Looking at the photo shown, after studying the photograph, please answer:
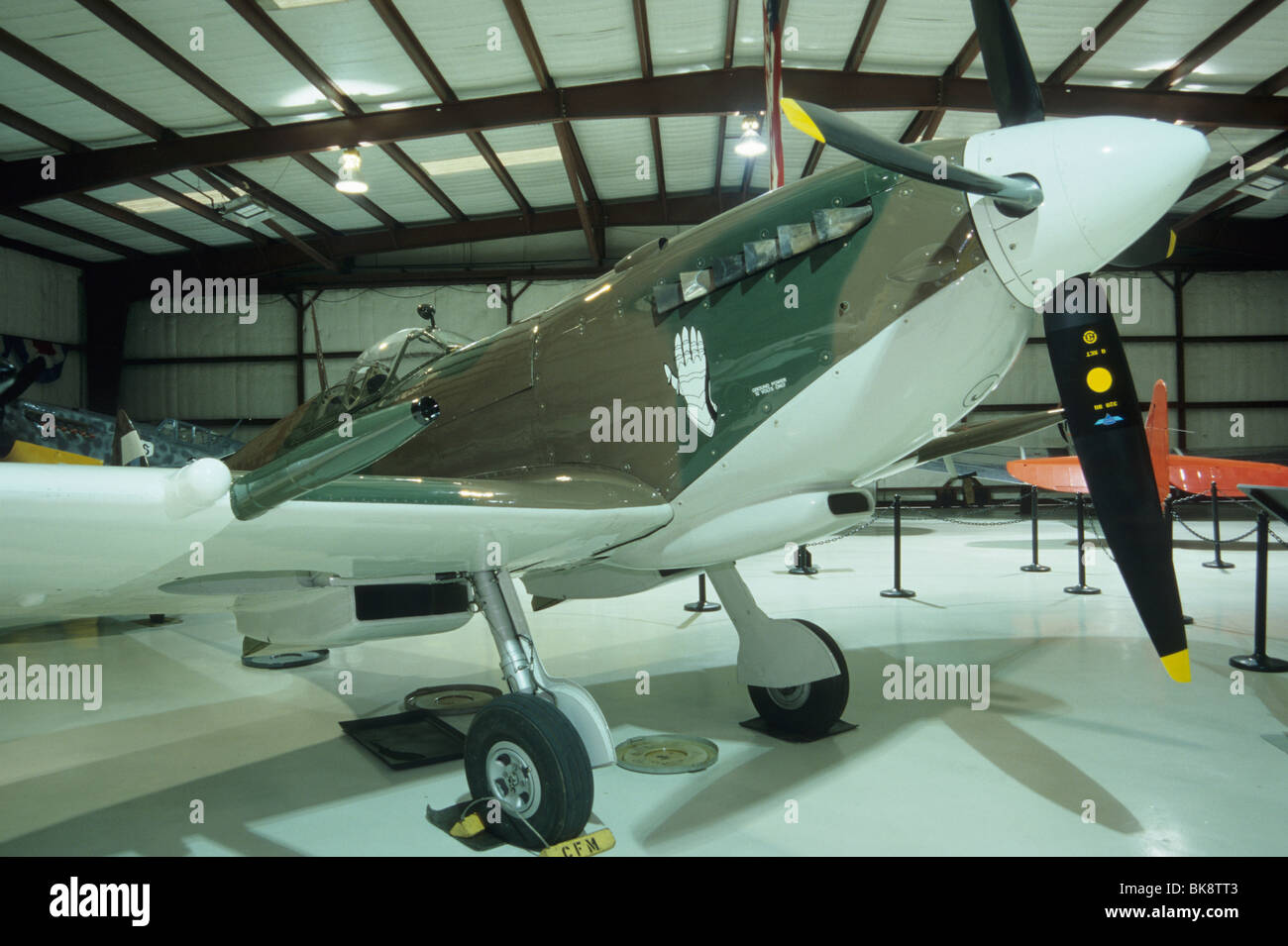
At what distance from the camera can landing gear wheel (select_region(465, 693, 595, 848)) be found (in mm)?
2541

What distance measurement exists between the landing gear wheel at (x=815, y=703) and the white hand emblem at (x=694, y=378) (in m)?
1.38

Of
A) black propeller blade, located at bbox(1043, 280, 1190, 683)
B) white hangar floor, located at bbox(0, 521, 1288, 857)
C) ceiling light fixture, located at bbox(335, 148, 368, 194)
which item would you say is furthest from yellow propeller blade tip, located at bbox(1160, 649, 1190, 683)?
ceiling light fixture, located at bbox(335, 148, 368, 194)

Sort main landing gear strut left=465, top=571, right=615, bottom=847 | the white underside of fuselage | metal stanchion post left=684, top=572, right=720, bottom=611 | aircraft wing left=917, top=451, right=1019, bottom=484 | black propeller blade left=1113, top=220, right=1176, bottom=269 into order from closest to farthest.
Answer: the white underside of fuselage < main landing gear strut left=465, top=571, right=615, bottom=847 < black propeller blade left=1113, top=220, right=1176, bottom=269 < metal stanchion post left=684, top=572, right=720, bottom=611 < aircraft wing left=917, top=451, right=1019, bottom=484

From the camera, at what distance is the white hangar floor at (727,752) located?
2.71m

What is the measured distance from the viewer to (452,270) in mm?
19531

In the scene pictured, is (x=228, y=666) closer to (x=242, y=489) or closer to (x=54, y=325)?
(x=242, y=489)

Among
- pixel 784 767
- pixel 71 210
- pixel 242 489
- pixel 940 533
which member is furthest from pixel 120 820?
pixel 71 210

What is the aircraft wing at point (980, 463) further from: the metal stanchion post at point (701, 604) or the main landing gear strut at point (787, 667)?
the main landing gear strut at point (787, 667)

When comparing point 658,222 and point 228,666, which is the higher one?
point 658,222

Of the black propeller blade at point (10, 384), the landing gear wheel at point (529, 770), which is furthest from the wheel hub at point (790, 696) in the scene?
the black propeller blade at point (10, 384)

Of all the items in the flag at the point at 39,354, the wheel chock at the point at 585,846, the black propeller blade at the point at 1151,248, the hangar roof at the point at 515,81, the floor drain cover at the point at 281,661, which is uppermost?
Result: the hangar roof at the point at 515,81

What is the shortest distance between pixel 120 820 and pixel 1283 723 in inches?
195

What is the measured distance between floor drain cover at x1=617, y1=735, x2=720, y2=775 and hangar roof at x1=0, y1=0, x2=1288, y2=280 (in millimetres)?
8341

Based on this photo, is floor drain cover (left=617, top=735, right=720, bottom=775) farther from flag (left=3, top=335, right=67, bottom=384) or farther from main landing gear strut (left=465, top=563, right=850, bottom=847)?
flag (left=3, top=335, right=67, bottom=384)
